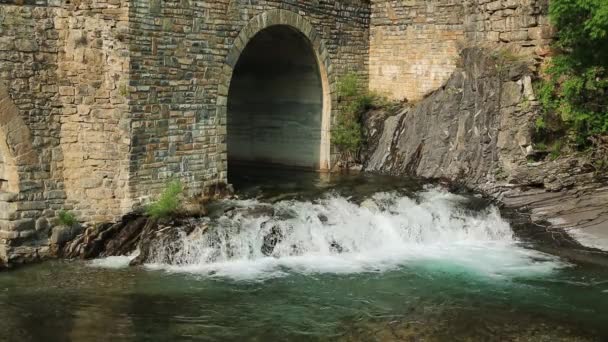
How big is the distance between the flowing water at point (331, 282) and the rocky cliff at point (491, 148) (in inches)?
26.7

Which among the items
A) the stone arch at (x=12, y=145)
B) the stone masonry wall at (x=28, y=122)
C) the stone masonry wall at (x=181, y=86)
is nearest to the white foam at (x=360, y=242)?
the stone masonry wall at (x=181, y=86)

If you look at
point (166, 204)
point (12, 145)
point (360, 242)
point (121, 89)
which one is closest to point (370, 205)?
point (360, 242)

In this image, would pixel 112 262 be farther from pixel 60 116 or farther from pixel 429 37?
pixel 429 37

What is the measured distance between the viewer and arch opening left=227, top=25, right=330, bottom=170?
15.8 metres

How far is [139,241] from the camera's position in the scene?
36.2 ft

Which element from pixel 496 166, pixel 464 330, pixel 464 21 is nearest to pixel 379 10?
pixel 464 21

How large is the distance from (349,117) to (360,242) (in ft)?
17.1

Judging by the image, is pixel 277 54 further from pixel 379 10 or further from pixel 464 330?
pixel 464 330

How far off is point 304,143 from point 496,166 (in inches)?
179

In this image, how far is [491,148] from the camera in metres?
13.9

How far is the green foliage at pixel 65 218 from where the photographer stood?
36.4 ft

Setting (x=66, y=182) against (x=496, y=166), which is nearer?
(x=66, y=182)

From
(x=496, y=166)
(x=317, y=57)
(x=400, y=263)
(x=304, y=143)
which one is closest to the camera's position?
(x=400, y=263)

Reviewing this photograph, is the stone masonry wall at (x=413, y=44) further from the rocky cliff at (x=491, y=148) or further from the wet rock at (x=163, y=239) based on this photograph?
the wet rock at (x=163, y=239)
